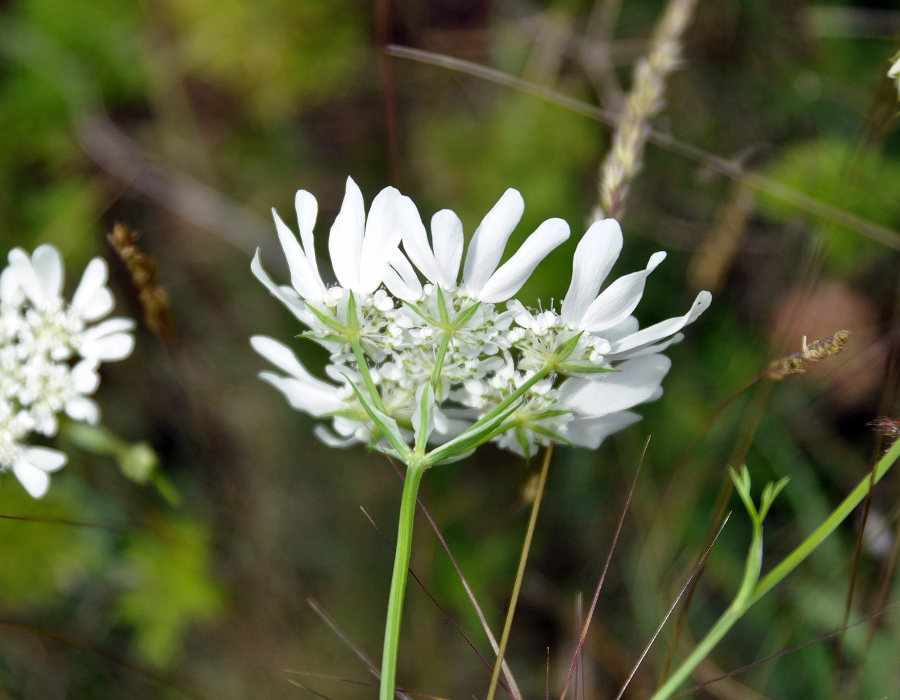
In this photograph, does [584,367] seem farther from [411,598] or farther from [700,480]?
[411,598]

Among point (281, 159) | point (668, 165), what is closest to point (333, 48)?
point (281, 159)

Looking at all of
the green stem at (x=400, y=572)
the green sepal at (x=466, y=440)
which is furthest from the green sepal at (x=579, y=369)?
the green stem at (x=400, y=572)

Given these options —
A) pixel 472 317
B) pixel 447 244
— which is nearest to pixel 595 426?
pixel 472 317

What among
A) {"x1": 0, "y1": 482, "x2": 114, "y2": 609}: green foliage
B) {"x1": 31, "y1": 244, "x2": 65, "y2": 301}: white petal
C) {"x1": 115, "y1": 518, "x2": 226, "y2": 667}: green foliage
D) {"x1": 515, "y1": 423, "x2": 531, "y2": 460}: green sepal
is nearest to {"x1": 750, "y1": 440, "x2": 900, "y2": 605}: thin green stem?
{"x1": 515, "y1": 423, "x2": 531, "y2": 460}: green sepal

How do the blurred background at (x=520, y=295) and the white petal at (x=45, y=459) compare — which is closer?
the white petal at (x=45, y=459)

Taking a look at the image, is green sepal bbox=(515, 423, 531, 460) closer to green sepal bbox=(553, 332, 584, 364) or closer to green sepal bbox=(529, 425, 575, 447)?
green sepal bbox=(529, 425, 575, 447)

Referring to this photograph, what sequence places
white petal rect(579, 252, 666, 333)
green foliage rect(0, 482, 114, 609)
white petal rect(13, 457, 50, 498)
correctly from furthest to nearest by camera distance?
green foliage rect(0, 482, 114, 609), white petal rect(13, 457, 50, 498), white petal rect(579, 252, 666, 333)

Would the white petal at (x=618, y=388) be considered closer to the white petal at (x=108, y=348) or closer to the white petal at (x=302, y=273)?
the white petal at (x=302, y=273)
